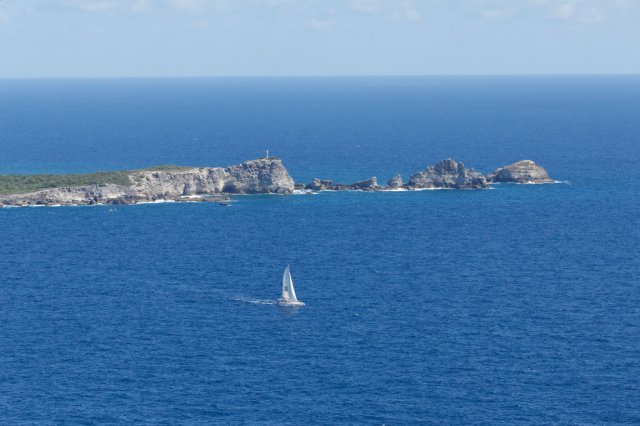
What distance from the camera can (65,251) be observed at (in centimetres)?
14700

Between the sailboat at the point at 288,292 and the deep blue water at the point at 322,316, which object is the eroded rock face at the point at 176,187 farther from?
the sailboat at the point at 288,292

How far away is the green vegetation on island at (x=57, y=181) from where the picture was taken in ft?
609

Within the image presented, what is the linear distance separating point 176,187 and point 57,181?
65.0 feet

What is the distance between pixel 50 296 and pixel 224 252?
29.9 metres

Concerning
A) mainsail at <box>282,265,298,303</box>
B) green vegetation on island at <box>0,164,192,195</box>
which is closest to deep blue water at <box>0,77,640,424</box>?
mainsail at <box>282,265,298,303</box>

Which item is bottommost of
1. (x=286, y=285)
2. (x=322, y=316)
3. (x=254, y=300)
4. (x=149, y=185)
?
(x=322, y=316)

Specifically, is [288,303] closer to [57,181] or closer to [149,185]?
[149,185]

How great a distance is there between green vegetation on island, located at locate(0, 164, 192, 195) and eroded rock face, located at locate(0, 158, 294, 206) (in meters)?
2.18

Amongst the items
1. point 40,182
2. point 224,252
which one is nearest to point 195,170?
point 40,182

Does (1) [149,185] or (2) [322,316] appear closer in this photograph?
(2) [322,316]

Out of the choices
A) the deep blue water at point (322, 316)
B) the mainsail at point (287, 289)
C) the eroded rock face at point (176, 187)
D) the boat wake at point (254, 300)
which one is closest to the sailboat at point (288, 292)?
the mainsail at point (287, 289)

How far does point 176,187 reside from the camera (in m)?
192

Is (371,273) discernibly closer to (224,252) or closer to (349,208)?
(224,252)

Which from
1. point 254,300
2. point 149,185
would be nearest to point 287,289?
point 254,300
